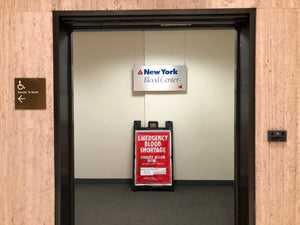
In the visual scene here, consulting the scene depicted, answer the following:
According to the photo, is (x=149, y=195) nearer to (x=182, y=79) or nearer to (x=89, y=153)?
(x=89, y=153)

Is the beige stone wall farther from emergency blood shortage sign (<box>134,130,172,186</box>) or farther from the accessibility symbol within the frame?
emergency blood shortage sign (<box>134,130,172,186</box>)

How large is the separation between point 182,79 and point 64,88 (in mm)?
2612

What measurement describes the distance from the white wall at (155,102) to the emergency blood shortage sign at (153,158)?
8.7 inches

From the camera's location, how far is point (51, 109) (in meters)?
2.19

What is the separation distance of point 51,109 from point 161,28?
1155 millimetres

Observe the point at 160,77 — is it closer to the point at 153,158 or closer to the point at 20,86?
the point at 153,158

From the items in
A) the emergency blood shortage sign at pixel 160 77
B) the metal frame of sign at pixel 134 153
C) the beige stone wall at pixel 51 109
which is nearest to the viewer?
the beige stone wall at pixel 51 109

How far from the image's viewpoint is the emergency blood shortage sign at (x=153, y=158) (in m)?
4.43

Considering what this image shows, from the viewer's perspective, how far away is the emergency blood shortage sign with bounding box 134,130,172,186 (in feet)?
14.5

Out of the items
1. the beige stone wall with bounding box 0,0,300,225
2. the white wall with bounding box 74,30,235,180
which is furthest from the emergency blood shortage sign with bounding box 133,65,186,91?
the beige stone wall with bounding box 0,0,300,225

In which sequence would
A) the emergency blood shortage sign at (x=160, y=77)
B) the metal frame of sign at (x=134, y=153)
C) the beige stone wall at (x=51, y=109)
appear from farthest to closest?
1. the emergency blood shortage sign at (x=160, y=77)
2. the metal frame of sign at (x=134, y=153)
3. the beige stone wall at (x=51, y=109)

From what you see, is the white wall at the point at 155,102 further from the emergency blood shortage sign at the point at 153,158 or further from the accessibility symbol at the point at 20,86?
the accessibility symbol at the point at 20,86

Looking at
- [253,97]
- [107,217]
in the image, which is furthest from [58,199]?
[253,97]

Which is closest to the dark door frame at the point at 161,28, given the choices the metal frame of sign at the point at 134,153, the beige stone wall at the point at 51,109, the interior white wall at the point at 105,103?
the beige stone wall at the point at 51,109
